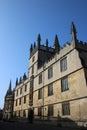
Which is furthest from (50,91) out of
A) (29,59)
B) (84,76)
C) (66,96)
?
(29,59)

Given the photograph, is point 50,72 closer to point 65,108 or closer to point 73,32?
→ point 65,108

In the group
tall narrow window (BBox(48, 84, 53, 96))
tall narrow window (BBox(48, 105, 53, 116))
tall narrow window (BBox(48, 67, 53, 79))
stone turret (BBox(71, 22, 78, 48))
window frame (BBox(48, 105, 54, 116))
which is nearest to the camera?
stone turret (BBox(71, 22, 78, 48))

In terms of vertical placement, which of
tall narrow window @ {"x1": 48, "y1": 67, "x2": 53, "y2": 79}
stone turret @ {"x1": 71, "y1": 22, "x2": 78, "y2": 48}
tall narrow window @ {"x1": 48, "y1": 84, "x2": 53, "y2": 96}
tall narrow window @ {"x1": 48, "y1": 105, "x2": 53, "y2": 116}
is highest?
stone turret @ {"x1": 71, "y1": 22, "x2": 78, "y2": 48}

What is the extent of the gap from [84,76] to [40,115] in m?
15.5

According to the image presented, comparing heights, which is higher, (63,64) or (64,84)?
(63,64)

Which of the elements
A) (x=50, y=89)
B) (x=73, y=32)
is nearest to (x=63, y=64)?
(x=73, y=32)

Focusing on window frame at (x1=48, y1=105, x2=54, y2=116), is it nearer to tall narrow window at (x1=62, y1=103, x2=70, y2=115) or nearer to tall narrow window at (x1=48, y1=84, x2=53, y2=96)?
tall narrow window at (x1=48, y1=84, x2=53, y2=96)

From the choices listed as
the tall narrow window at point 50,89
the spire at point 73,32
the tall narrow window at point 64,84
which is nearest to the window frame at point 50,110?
the tall narrow window at point 50,89

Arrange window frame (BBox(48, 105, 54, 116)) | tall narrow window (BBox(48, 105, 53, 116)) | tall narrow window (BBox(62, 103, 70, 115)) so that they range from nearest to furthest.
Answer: tall narrow window (BBox(62, 103, 70, 115)) → window frame (BBox(48, 105, 54, 116)) → tall narrow window (BBox(48, 105, 53, 116))

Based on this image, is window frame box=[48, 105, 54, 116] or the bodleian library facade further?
window frame box=[48, 105, 54, 116]

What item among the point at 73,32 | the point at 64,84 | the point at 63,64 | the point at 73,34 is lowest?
the point at 64,84

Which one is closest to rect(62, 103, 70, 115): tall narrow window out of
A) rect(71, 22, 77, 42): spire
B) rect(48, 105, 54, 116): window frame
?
rect(48, 105, 54, 116): window frame

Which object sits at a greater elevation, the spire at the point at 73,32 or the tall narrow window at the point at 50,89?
the spire at the point at 73,32

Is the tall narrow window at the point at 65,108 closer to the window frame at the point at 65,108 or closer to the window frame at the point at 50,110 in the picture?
the window frame at the point at 65,108
